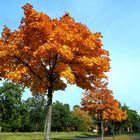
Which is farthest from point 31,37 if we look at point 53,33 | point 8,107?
point 8,107

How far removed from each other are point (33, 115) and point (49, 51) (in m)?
107

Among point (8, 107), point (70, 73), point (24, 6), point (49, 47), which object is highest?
point (8, 107)

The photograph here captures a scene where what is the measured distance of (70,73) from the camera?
15828 millimetres

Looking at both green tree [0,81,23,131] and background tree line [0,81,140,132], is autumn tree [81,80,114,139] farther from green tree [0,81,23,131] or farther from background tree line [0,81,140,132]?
green tree [0,81,23,131]

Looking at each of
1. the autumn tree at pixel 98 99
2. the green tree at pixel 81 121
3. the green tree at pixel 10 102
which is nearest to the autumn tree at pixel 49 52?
the autumn tree at pixel 98 99

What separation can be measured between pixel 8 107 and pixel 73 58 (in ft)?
243

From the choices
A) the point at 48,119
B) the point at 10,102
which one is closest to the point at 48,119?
the point at 48,119

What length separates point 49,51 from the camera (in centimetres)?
1584

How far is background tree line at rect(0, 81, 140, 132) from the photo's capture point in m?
86.5

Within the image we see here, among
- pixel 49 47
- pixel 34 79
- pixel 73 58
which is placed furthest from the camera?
pixel 34 79

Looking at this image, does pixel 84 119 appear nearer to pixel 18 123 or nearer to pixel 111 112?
pixel 18 123

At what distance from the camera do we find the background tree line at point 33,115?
8650cm

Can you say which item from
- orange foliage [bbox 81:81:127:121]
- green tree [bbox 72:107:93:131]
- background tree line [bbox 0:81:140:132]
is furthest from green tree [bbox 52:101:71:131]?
orange foliage [bbox 81:81:127:121]

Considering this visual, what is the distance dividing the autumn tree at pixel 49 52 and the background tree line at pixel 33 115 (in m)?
52.8
